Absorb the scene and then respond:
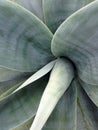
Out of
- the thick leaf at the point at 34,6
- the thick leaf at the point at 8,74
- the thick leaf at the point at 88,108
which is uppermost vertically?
the thick leaf at the point at 34,6

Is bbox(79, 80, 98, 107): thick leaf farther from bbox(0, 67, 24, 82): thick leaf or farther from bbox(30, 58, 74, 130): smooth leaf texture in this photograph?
bbox(0, 67, 24, 82): thick leaf

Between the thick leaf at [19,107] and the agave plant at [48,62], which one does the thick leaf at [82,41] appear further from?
the thick leaf at [19,107]

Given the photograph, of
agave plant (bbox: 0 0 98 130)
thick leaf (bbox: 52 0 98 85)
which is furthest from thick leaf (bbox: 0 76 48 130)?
thick leaf (bbox: 52 0 98 85)

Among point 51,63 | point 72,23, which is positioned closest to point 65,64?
point 51,63

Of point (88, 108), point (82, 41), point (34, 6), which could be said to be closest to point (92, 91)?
point (88, 108)

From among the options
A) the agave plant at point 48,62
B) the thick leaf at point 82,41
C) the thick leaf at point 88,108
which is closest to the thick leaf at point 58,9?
the agave plant at point 48,62

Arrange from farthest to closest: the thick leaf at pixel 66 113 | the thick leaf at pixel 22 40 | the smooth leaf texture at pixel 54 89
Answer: the thick leaf at pixel 66 113 → the thick leaf at pixel 22 40 → the smooth leaf texture at pixel 54 89
